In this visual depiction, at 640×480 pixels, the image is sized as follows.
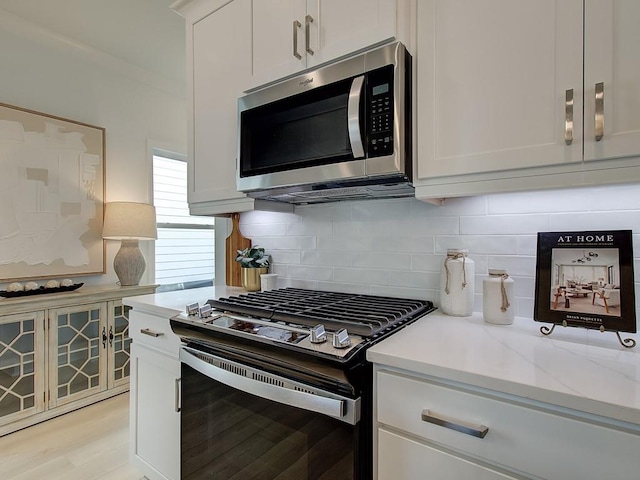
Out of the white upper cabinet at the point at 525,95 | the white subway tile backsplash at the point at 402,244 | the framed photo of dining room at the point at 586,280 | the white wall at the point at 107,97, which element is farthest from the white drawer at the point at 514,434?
the white wall at the point at 107,97

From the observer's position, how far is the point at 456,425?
79 centimetres

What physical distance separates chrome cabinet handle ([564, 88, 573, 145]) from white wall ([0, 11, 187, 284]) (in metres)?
3.27

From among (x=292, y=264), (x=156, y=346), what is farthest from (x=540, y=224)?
(x=156, y=346)

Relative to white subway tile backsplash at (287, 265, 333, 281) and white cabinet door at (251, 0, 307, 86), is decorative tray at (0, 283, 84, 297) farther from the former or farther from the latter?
white cabinet door at (251, 0, 307, 86)

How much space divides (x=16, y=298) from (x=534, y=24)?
311 centimetres

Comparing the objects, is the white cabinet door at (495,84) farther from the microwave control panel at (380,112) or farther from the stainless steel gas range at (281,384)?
the stainless steel gas range at (281,384)

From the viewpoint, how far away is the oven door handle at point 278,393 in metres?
0.90

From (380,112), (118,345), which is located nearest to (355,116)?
(380,112)

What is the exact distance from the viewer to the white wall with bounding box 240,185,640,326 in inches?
45.8

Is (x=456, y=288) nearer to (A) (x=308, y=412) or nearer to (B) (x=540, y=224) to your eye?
(B) (x=540, y=224)

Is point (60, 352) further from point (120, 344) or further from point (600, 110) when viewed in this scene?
point (600, 110)

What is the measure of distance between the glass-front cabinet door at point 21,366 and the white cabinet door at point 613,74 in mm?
3114

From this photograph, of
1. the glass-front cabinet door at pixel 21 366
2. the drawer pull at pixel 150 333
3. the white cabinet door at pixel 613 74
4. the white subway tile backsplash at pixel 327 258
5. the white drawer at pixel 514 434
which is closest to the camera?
the white drawer at pixel 514 434

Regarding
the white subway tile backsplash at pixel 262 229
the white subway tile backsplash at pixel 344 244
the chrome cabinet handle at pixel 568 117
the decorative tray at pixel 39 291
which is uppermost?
the chrome cabinet handle at pixel 568 117
